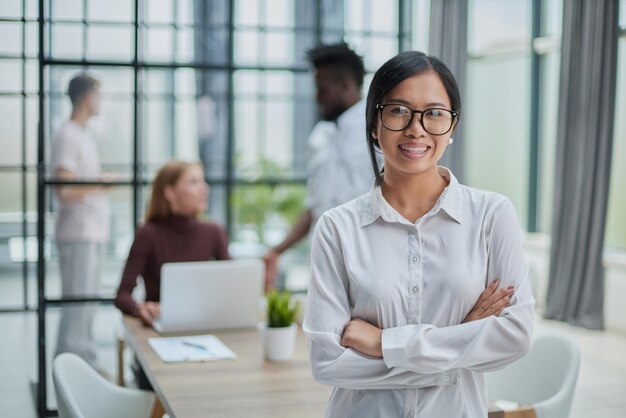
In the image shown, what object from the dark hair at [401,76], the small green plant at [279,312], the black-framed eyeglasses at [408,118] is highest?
the dark hair at [401,76]

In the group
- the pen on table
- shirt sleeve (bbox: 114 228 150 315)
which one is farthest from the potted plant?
shirt sleeve (bbox: 114 228 150 315)

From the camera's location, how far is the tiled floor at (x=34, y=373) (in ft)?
14.9

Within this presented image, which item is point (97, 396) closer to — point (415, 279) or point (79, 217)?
point (415, 279)

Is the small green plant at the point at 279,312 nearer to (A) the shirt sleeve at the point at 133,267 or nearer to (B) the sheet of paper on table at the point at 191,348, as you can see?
(B) the sheet of paper on table at the point at 191,348

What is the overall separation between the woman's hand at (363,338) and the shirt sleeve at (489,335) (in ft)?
0.06

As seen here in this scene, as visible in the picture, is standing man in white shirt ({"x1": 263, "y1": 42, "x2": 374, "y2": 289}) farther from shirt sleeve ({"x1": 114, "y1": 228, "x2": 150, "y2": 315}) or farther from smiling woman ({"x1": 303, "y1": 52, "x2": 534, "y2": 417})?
smiling woman ({"x1": 303, "y1": 52, "x2": 534, "y2": 417})

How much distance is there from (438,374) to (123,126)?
3.11 metres

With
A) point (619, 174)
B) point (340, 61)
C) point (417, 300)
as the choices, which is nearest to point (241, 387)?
point (417, 300)

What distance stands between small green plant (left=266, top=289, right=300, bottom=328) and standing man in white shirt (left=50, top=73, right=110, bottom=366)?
1805mm

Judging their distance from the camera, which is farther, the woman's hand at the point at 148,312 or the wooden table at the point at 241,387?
the woman's hand at the point at 148,312

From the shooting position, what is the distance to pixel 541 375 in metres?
2.83

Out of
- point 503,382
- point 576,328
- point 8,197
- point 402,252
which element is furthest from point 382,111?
point 576,328

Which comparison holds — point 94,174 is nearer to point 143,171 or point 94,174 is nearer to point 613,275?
point 143,171

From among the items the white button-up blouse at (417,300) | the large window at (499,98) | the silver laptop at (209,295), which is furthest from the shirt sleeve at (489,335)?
the large window at (499,98)
